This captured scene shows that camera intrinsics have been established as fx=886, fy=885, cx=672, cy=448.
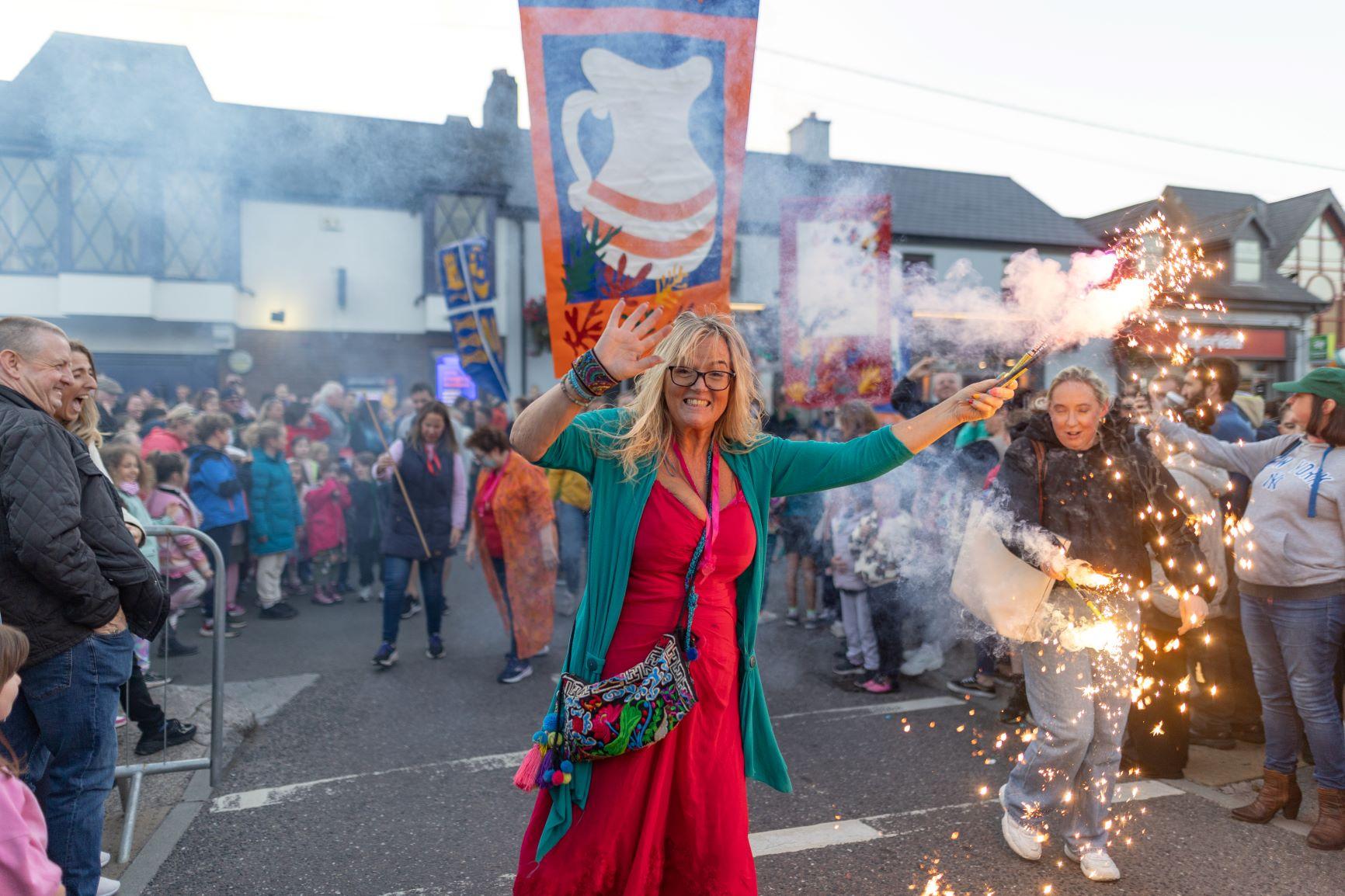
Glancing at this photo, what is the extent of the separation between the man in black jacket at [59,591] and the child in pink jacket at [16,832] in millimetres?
457

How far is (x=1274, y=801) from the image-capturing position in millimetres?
3797

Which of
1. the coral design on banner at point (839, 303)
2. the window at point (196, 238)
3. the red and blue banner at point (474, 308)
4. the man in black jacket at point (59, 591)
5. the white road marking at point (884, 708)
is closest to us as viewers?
the man in black jacket at point (59, 591)

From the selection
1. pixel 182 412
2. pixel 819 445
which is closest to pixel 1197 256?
pixel 819 445

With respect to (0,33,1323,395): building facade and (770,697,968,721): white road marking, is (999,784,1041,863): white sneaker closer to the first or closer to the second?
(770,697,968,721): white road marking

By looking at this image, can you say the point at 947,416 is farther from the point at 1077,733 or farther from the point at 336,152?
the point at 336,152

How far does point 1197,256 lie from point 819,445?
2.02 meters

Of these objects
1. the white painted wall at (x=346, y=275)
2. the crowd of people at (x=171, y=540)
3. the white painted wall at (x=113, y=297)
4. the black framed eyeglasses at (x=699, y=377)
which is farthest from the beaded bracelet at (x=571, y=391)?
the white painted wall at (x=113, y=297)

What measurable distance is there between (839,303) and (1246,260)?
25.9 meters

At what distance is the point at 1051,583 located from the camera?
3.36m

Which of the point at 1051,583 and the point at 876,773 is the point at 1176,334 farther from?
the point at 876,773

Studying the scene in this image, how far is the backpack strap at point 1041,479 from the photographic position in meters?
3.41

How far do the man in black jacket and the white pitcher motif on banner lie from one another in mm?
2373

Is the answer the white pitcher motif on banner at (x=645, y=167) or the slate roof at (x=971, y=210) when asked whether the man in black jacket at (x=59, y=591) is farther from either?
the slate roof at (x=971, y=210)

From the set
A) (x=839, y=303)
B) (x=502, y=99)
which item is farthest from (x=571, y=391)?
(x=502, y=99)
